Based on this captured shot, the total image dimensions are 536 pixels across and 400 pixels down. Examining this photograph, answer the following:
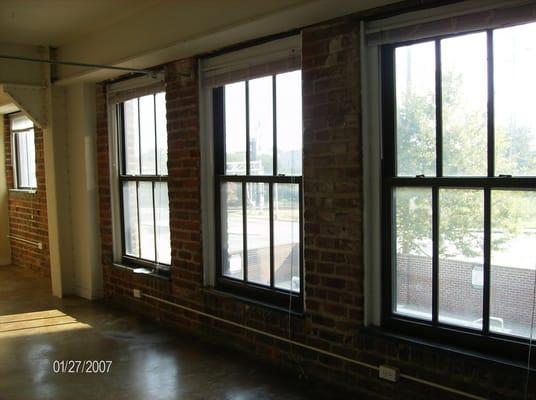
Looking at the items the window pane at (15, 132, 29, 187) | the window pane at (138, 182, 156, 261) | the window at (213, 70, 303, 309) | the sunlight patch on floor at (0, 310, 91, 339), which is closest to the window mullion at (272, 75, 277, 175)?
the window at (213, 70, 303, 309)

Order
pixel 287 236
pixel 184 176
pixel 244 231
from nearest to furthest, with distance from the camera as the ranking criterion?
pixel 287 236 → pixel 244 231 → pixel 184 176

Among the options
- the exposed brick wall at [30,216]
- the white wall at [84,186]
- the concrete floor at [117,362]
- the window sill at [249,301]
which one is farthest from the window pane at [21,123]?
the window sill at [249,301]

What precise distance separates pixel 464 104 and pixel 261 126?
64.4 inches

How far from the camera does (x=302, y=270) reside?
3758 millimetres

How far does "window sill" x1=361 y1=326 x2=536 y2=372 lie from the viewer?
8.74ft

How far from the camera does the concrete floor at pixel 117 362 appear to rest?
3.56 metres

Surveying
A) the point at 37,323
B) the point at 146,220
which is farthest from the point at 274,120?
the point at 37,323

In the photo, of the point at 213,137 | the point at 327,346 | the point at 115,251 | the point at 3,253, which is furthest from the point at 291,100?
the point at 3,253

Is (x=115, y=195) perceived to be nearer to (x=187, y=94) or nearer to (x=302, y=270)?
(x=187, y=94)

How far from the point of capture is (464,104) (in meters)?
2.83

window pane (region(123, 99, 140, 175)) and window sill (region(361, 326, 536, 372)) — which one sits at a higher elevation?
window pane (region(123, 99, 140, 175))

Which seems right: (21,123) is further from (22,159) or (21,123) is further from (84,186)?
(84,186)

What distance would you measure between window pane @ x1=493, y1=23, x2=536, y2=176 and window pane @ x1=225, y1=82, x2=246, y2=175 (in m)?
2.03

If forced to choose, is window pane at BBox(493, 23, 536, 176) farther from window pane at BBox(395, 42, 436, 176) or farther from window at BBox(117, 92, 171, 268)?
window at BBox(117, 92, 171, 268)
